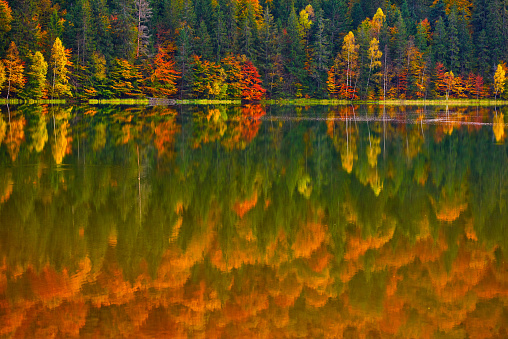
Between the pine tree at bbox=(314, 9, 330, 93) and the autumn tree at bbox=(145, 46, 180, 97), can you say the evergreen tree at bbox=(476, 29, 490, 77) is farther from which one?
the autumn tree at bbox=(145, 46, 180, 97)

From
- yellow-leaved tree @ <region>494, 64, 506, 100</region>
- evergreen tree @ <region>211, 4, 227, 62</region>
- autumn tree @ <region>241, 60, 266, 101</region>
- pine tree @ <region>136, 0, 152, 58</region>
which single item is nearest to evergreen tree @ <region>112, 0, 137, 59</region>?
pine tree @ <region>136, 0, 152, 58</region>

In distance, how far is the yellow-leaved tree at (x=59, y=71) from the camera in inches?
2494

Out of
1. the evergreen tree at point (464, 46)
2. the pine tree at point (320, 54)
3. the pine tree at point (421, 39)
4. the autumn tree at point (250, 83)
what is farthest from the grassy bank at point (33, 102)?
the evergreen tree at point (464, 46)

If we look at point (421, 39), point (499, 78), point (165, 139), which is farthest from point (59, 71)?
point (499, 78)

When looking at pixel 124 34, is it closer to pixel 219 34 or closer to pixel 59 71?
pixel 59 71

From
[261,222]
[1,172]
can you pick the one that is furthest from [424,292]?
[1,172]

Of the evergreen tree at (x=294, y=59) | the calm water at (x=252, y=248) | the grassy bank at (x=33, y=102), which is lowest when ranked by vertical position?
the calm water at (x=252, y=248)

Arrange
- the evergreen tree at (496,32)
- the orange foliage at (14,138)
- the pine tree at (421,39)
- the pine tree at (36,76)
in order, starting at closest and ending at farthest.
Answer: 1. the orange foliage at (14,138)
2. the pine tree at (36,76)
3. the pine tree at (421,39)
4. the evergreen tree at (496,32)

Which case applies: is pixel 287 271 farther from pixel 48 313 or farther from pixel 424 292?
pixel 48 313

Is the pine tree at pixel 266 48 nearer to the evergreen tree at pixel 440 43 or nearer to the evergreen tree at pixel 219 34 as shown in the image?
the evergreen tree at pixel 219 34

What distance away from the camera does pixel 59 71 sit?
64125 millimetres

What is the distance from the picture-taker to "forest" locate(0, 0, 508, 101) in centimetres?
6731

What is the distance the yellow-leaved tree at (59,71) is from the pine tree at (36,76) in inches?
45.1

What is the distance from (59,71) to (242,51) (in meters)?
28.5
